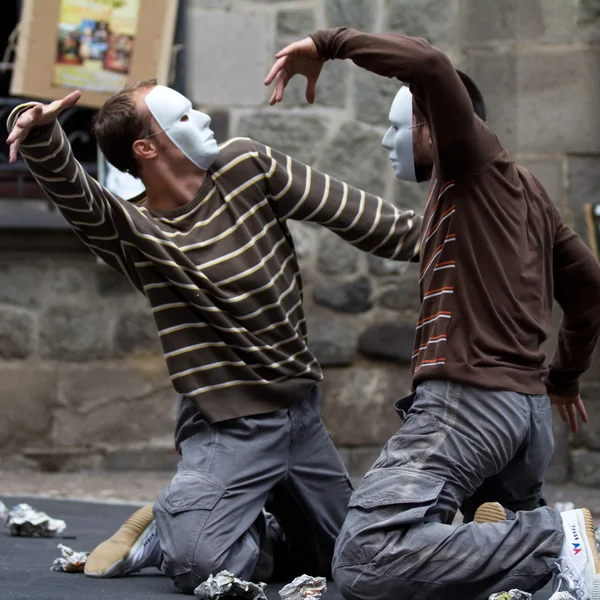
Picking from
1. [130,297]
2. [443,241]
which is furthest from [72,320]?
[443,241]

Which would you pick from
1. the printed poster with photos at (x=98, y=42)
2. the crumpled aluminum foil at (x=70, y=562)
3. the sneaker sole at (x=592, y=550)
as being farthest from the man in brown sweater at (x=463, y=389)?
the printed poster with photos at (x=98, y=42)

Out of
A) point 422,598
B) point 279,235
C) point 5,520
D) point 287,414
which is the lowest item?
point 5,520

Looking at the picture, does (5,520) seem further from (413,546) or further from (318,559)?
(413,546)

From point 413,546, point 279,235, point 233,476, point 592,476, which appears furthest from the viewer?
point 592,476

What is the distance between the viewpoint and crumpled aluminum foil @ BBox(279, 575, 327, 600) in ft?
8.86

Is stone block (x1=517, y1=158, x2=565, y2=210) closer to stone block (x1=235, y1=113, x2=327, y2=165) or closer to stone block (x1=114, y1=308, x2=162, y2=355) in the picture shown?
stone block (x1=235, y1=113, x2=327, y2=165)

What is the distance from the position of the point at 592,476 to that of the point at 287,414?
8.46 ft

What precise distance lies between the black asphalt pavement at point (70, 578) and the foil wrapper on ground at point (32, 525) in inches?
1.5

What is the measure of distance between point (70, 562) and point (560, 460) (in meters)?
2.77

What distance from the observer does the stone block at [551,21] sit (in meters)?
5.35

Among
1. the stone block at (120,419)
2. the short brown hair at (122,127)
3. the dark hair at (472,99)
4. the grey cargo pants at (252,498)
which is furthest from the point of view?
the stone block at (120,419)

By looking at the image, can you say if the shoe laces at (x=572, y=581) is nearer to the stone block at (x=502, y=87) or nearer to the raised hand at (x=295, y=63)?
the raised hand at (x=295, y=63)

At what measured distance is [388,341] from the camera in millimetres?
5363

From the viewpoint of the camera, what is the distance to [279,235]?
324 centimetres
